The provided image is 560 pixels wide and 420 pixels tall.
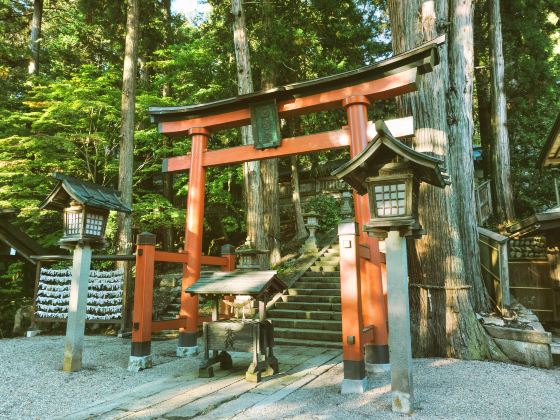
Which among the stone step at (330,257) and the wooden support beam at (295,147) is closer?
the wooden support beam at (295,147)

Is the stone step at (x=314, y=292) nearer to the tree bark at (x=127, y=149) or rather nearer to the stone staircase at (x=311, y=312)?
the stone staircase at (x=311, y=312)

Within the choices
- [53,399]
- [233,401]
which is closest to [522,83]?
[233,401]

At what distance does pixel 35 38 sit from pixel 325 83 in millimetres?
14171

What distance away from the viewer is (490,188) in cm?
1445

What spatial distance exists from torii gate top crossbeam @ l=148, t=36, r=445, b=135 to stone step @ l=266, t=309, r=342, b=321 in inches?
164

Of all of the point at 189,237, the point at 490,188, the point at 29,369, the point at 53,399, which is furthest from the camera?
the point at 490,188

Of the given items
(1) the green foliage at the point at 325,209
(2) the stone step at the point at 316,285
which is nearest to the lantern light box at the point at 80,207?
(2) the stone step at the point at 316,285

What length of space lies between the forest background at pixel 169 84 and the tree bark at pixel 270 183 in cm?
16

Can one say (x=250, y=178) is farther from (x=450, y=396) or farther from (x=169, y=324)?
(x=450, y=396)

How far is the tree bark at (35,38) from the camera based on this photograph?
1372 centimetres

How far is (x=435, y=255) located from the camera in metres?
5.67

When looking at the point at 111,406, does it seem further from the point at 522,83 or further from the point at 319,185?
the point at 522,83

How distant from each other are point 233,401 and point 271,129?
4138 millimetres

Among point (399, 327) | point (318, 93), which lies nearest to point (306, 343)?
point (399, 327)
